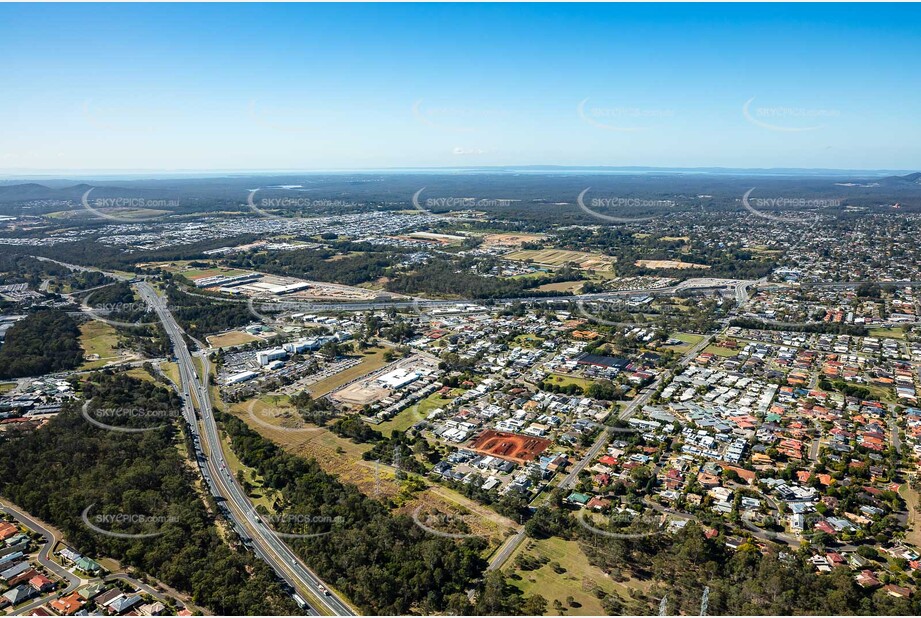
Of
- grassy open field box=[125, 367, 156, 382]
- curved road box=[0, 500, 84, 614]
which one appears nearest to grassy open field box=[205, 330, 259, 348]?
grassy open field box=[125, 367, 156, 382]

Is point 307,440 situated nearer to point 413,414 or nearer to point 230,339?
point 413,414

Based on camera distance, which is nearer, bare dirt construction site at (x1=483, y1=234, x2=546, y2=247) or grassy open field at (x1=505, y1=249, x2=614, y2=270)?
grassy open field at (x1=505, y1=249, x2=614, y2=270)

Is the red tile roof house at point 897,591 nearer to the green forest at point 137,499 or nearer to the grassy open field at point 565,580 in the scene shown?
the grassy open field at point 565,580

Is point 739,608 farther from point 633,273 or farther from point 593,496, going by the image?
point 633,273

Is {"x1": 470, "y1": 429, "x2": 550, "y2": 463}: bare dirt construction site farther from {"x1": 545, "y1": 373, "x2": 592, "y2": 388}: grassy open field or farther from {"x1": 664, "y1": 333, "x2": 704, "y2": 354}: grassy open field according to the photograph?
{"x1": 664, "y1": 333, "x2": 704, "y2": 354}: grassy open field

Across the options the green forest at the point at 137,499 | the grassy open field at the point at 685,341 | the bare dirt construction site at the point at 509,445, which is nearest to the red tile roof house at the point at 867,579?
the bare dirt construction site at the point at 509,445

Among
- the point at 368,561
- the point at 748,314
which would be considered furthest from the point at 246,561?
the point at 748,314
